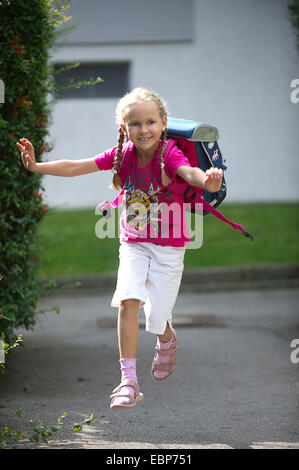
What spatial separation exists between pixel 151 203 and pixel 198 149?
0.39m

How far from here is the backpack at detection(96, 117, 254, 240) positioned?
157 inches

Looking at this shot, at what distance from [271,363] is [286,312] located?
251 cm

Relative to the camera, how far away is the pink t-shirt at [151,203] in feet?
13.1

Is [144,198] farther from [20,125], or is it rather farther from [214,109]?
[214,109]

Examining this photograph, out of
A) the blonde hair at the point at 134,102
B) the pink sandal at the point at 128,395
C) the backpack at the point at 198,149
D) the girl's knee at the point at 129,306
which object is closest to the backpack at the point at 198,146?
the backpack at the point at 198,149

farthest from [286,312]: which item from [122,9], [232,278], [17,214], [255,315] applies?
[122,9]

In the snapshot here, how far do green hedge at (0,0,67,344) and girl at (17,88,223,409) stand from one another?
111 cm

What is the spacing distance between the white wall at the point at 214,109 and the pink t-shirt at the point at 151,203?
13.6 meters

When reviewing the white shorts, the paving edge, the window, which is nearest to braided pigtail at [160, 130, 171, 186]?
the white shorts

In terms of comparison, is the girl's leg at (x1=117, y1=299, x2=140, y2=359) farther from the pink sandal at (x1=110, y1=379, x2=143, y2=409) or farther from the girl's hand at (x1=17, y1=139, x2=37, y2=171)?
the girl's hand at (x1=17, y1=139, x2=37, y2=171)

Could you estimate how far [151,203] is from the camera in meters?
4.07

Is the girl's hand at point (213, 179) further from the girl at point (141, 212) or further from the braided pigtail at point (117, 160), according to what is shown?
the braided pigtail at point (117, 160)

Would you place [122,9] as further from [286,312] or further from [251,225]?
[286,312]
